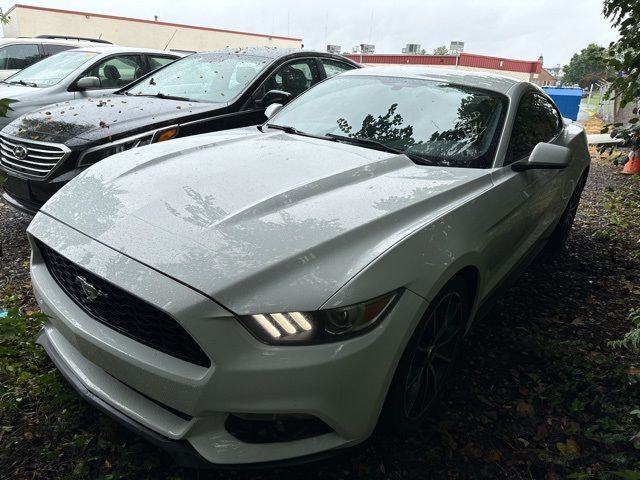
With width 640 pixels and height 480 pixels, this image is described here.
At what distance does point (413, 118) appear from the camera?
114 inches

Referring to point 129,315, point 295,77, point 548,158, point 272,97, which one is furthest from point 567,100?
point 129,315

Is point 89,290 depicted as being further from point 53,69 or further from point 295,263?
point 53,69

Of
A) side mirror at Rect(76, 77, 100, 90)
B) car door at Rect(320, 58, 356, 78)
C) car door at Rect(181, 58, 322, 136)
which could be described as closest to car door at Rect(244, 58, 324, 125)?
car door at Rect(181, 58, 322, 136)

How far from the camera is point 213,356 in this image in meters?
1.52

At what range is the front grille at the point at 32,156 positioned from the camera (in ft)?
11.5

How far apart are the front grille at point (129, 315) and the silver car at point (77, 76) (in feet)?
14.3

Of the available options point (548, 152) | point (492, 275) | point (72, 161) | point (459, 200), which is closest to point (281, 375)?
point (459, 200)

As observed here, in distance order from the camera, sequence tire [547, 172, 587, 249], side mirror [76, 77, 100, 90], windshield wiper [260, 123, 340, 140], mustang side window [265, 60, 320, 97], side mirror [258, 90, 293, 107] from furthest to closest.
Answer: side mirror [76, 77, 100, 90] → mustang side window [265, 60, 320, 97] → side mirror [258, 90, 293, 107] → tire [547, 172, 587, 249] → windshield wiper [260, 123, 340, 140]

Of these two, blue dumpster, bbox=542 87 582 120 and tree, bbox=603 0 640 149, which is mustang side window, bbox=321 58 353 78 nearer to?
tree, bbox=603 0 640 149

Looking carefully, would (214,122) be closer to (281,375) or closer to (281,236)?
(281,236)

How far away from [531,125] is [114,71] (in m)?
5.50

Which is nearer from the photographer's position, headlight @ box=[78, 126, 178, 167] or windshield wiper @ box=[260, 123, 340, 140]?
windshield wiper @ box=[260, 123, 340, 140]

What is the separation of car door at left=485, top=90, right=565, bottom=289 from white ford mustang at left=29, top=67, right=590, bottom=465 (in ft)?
0.06

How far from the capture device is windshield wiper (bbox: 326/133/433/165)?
2.66 metres
